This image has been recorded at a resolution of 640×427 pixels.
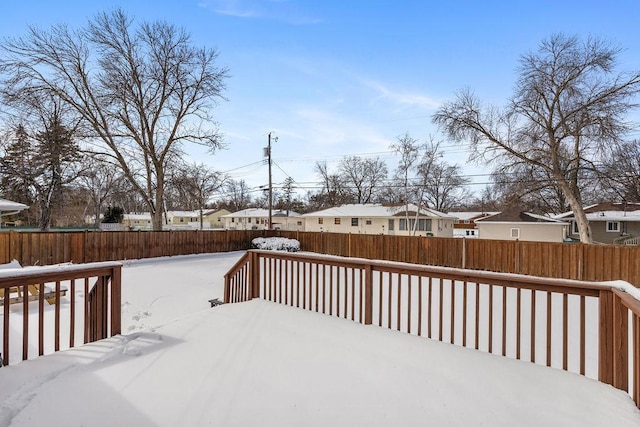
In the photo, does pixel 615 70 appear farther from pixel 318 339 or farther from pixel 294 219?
pixel 294 219

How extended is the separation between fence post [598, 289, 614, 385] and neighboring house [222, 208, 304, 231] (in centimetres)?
3256

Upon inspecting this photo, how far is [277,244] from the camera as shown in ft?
56.6

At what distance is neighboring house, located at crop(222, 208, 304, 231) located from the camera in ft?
119

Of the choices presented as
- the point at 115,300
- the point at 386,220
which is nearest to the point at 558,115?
the point at 386,220

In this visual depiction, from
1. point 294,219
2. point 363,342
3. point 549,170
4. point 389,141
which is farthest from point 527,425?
point 294,219

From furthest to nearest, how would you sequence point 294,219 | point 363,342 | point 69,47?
point 294,219 → point 69,47 → point 363,342

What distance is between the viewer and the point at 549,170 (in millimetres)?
16828

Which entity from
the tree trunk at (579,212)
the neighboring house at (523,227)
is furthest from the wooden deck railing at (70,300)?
the neighboring house at (523,227)

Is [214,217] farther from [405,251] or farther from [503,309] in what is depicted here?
[503,309]

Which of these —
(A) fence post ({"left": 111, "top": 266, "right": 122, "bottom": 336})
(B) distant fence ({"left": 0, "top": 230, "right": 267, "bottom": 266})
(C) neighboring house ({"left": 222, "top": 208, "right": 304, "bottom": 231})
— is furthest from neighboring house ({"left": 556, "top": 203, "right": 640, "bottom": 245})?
(A) fence post ({"left": 111, "top": 266, "right": 122, "bottom": 336})

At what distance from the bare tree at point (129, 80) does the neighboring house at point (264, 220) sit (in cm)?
1686

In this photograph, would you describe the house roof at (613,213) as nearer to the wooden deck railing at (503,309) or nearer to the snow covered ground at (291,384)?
the wooden deck railing at (503,309)

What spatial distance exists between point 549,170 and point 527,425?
1830 centimetres

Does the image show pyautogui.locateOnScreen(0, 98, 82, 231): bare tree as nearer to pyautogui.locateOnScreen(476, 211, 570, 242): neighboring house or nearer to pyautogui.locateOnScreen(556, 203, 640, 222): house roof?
pyautogui.locateOnScreen(476, 211, 570, 242): neighboring house
